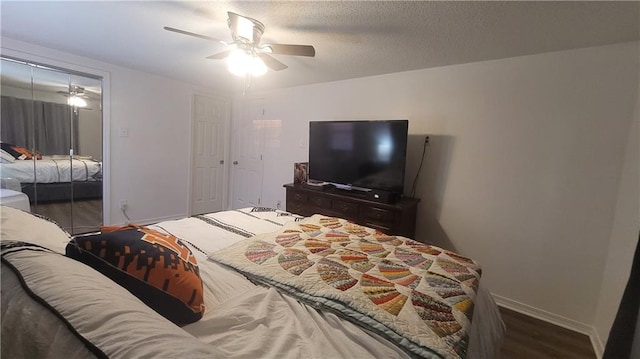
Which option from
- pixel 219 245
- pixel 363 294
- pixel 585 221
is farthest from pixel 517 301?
pixel 219 245

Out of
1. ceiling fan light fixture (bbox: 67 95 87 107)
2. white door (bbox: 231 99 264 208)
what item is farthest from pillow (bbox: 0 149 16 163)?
white door (bbox: 231 99 264 208)

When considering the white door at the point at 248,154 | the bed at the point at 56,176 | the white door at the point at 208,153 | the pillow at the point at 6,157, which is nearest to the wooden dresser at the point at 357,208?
the white door at the point at 248,154

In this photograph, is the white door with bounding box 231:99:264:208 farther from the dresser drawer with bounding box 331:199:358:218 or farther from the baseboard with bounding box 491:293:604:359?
the baseboard with bounding box 491:293:604:359

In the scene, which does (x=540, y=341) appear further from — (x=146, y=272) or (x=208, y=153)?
(x=208, y=153)

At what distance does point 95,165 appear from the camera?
130 inches

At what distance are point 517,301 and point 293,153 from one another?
2979 millimetres

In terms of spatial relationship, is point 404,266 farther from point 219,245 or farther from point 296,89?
point 296,89

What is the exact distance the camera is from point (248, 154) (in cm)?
447

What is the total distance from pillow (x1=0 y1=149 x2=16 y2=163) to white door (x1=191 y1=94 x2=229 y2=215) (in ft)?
6.17

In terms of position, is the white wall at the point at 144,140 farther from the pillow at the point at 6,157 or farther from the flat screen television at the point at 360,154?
the flat screen television at the point at 360,154

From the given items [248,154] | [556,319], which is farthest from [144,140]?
[556,319]

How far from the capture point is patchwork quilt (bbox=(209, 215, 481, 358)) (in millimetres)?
917

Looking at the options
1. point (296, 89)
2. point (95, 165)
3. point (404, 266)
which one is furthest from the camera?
point (296, 89)

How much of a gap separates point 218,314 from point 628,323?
1602mm
